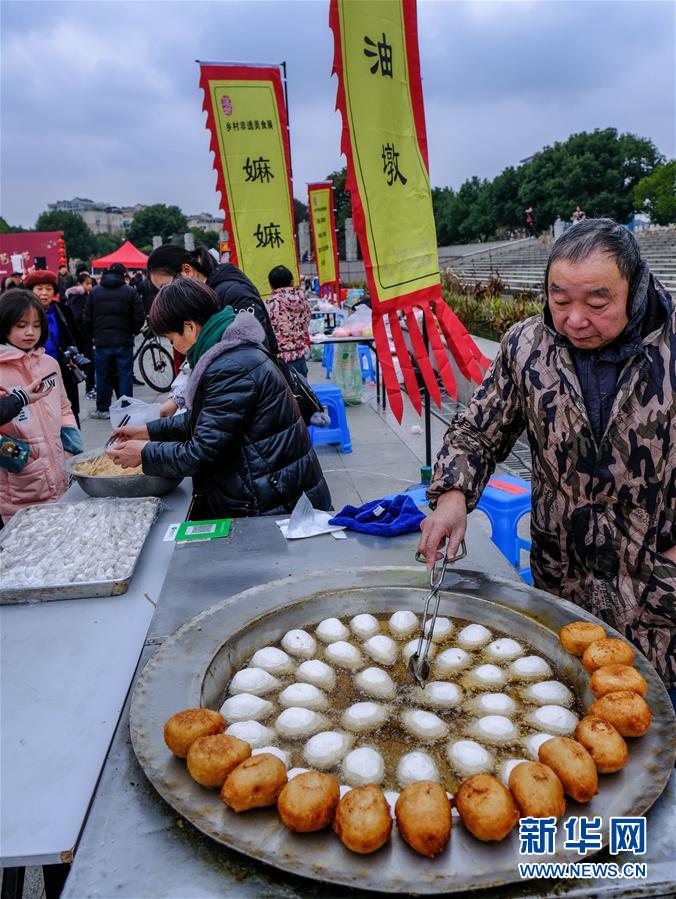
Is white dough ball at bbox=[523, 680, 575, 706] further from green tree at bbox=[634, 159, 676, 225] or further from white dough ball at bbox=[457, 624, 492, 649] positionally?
green tree at bbox=[634, 159, 676, 225]

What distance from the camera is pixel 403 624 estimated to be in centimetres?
155

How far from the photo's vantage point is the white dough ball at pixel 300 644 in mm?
1459

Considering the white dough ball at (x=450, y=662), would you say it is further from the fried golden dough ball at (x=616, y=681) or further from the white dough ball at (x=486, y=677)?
the fried golden dough ball at (x=616, y=681)

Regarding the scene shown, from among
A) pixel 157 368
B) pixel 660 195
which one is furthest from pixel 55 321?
pixel 660 195

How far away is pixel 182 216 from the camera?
77500 mm

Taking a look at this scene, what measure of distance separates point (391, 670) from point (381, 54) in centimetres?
272

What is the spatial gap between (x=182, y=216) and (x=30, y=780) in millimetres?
83754

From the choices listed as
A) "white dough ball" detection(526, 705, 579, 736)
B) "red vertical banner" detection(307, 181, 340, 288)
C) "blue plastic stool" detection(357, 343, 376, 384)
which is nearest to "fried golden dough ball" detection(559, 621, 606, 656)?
"white dough ball" detection(526, 705, 579, 736)

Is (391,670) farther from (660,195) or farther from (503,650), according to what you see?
(660,195)

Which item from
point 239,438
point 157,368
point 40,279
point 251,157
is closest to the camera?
point 239,438

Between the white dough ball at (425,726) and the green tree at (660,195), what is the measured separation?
49.4 m

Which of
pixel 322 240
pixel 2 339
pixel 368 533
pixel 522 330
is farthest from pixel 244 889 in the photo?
pixel 322 240

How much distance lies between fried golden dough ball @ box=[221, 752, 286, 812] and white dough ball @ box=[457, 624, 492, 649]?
2.05ft

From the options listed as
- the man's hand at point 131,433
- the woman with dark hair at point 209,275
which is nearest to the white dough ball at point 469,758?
the man's hand at point 131,433
